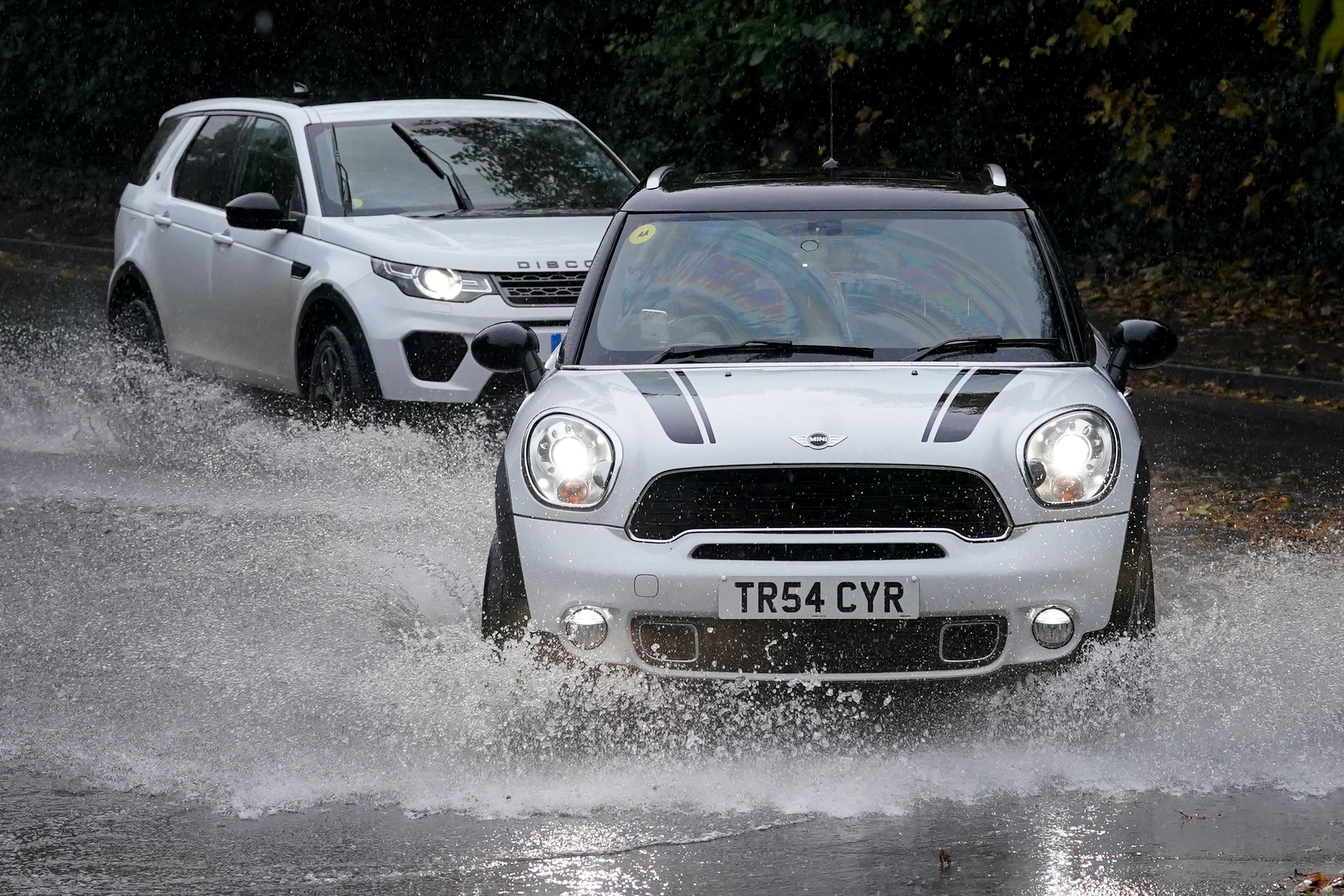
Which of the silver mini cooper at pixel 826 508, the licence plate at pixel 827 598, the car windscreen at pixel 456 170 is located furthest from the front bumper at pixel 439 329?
the licence plate at pixel 827 598

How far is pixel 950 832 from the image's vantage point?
484 centimetres

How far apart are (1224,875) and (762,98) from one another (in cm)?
1566

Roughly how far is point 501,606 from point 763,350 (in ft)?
3.83

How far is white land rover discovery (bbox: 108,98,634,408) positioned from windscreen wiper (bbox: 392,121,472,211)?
0.04ft

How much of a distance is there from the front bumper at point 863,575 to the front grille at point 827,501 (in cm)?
5

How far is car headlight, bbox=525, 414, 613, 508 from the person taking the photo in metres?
5.59

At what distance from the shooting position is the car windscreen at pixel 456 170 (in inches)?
421

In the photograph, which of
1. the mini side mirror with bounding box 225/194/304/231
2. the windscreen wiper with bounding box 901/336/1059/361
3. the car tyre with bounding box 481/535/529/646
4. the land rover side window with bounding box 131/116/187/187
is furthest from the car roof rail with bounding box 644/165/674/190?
the land rover side window with bounding box 131/116/187/187

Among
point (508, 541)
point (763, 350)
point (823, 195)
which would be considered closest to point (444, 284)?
point (823, 195)

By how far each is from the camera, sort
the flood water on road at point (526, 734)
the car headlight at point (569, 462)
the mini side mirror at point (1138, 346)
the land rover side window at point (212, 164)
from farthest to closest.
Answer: the land rover side window at point (212, 164) → the mini side mirror at point (1138, 346) → the car headlight at point (569, 462) → the flood water on road at point (526, 734)

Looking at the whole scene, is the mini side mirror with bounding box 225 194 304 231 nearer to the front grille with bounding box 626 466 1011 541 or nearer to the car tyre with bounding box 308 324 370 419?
the car tyre with bounding box 308 324 370 419

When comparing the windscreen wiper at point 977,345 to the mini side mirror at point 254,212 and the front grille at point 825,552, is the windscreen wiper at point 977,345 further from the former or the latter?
the mini side mirror at point 254,212

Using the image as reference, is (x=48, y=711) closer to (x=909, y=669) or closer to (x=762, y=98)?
(x=909, y=669)

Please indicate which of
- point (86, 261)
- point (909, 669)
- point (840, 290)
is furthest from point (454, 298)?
point (86, 261)
